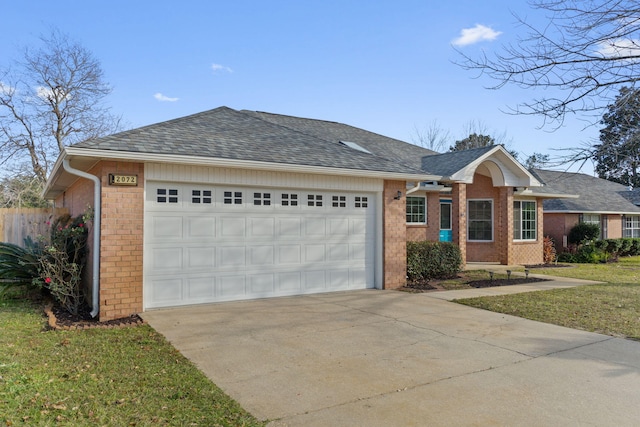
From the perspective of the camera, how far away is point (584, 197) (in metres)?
23.9

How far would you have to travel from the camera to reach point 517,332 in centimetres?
691

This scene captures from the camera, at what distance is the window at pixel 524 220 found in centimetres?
1830

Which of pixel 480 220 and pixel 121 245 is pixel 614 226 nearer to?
pixel 480 220

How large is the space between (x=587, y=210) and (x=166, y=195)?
21444 millimetres

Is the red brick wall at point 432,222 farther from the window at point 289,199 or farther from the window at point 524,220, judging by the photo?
the window at point 289,199

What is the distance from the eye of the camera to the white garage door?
8.19 m

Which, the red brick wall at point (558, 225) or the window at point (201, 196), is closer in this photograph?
the window at point (201, 196)

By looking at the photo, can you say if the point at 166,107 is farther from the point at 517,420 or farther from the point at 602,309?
the point at 517,420

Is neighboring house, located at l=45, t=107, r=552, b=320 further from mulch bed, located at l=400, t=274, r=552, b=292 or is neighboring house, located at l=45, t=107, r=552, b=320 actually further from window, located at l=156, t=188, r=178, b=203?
mulch bed, located at l=400, t=274, r=552, b=292

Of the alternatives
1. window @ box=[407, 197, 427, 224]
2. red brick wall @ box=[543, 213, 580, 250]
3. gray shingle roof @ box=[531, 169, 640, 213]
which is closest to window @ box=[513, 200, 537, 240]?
gray shingle roof @ box=[531, 169, 640, 213]

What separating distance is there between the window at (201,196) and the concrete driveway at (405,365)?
204 centimetres

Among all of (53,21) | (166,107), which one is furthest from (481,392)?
(53,21)

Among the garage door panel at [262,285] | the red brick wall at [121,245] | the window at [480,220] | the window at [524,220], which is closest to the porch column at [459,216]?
the window at [480,220]

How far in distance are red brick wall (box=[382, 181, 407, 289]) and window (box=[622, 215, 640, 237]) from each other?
70.2ft
